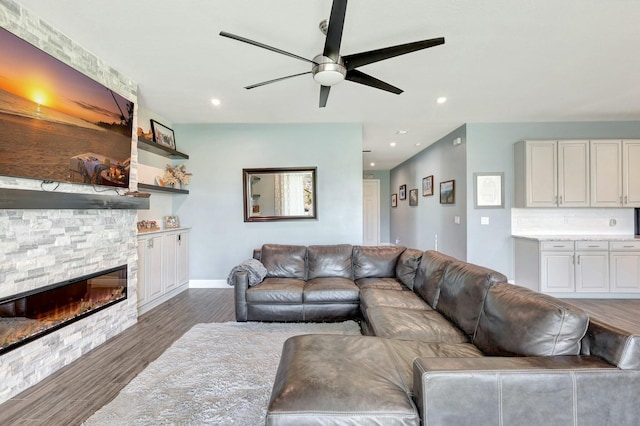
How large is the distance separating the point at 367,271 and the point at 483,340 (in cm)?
200

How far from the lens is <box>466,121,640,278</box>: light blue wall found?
4629 millimetres

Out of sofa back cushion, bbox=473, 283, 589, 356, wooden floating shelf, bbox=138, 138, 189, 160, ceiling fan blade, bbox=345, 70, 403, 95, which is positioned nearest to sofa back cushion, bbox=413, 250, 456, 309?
sofa back cushion, bbox=473, 283, 589, 356

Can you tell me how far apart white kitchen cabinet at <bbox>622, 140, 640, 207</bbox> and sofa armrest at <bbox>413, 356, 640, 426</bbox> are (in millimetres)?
4757

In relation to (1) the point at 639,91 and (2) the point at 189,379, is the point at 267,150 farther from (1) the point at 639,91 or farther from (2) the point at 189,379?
(1) the point at 639,91

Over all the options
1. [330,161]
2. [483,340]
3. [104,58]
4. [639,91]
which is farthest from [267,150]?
[639,91]

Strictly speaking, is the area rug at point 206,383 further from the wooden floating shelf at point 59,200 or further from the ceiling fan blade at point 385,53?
the ceiling fan blade at point 385,53

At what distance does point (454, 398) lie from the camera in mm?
1106

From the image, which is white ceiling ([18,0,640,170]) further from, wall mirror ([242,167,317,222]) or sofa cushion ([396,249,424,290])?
sofa cushion ([396,249,424,290])

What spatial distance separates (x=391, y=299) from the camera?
2656mm

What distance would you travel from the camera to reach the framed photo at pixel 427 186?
6309mm

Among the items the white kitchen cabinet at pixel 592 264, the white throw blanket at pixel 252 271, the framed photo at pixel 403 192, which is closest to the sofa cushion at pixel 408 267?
the white throw blanket at pixel 252 271

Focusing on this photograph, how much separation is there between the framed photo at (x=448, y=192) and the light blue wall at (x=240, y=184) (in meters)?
Result: 1.91

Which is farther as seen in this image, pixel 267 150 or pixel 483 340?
pixel 267 150

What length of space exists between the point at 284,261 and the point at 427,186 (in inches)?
171
